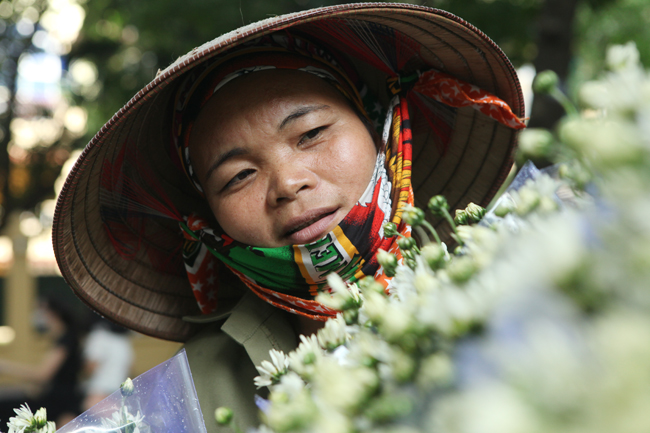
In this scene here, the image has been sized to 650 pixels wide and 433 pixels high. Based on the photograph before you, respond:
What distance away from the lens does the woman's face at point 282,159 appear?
1289 mm

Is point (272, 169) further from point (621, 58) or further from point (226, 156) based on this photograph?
point (621, 58)

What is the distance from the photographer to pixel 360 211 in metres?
1.28

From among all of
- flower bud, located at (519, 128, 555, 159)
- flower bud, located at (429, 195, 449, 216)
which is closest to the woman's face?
flower bud, located at (429, 195, 449, 216)

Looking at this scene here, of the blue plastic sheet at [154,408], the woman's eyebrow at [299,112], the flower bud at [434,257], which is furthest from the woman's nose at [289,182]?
the flower bud at [434,257]

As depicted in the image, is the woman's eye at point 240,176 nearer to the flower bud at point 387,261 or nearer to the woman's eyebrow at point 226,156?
the woman's eyebrow at point 226,156

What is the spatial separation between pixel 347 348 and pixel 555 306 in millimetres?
331

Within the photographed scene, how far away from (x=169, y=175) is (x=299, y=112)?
2.13ft

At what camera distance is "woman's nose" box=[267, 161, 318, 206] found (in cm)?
126

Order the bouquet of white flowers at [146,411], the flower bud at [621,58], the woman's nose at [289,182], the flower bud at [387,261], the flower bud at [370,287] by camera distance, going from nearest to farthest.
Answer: the flower bud at [621,58] < the flower bud at [370,287] < the flower bud at [387,261] < the bouquet of white flowers at [146,411] < the woman's nose at [289,182]

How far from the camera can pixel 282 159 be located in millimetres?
1296

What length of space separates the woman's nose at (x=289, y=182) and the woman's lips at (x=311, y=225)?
2.4 inches

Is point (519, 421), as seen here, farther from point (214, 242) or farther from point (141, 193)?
point (141, 193)

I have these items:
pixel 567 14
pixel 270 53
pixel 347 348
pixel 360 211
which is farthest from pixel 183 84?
pixel 567 14

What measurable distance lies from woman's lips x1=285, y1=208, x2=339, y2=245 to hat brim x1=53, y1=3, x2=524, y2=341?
0.46 metres
